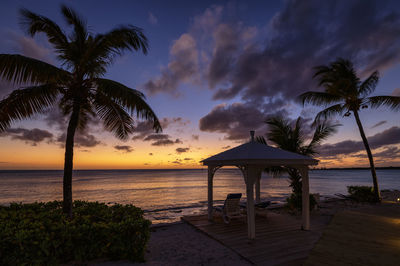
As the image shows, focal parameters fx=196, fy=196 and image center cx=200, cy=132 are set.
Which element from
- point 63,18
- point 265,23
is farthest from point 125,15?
point 265,23

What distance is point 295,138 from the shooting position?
10.5m

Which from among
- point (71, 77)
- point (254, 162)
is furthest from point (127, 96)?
point (254, 162)

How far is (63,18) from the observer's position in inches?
212

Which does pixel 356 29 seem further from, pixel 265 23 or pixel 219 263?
pixel 219 263

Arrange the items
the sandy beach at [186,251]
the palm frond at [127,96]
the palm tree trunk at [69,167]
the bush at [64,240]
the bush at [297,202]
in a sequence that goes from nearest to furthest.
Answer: the bush at [64,240] → the sandy beach at [186,251] → the palm tree trunk at [69,167] → the palm frond at [127,96] → the bush at [297,202]

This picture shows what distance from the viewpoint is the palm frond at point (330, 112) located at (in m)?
12.8

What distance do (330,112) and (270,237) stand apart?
430 inches

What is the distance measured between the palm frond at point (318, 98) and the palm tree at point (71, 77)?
36.6ft

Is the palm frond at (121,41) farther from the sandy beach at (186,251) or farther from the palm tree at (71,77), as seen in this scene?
the sandy beach at (186,251)

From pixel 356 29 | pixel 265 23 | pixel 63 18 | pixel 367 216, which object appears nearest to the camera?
pixel 63 18

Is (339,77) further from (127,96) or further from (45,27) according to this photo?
(45,27)

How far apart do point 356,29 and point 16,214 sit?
13917 millimetres

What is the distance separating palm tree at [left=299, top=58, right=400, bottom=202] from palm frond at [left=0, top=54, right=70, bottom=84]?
1347cm

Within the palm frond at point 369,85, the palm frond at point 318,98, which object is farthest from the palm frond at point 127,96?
the palm frond at point 369,85
